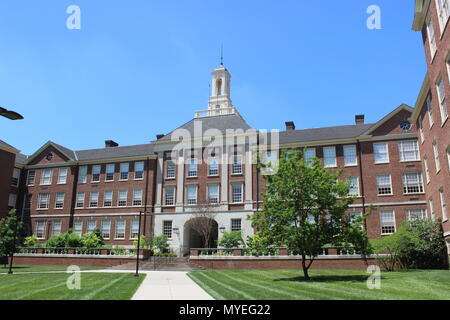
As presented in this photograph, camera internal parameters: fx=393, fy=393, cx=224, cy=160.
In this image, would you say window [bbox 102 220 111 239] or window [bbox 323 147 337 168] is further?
window [bbox 102 220 111 239]

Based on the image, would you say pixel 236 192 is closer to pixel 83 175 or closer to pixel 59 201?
pixel 83 175

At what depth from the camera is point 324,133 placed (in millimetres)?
39469

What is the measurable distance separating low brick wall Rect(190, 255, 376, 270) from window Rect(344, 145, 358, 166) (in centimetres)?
1199

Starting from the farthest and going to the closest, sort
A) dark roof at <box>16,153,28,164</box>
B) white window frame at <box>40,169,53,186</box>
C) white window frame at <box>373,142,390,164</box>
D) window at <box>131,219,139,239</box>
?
dark roof at <box>16,153,28,164</box> < white window frame at <box>40,169,53,186</box> < window at <box>131,219,139,239</box> < white window frame at <box>373,142,390,164</box>

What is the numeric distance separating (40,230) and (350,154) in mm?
34380

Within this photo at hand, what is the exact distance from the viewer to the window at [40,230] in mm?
43987

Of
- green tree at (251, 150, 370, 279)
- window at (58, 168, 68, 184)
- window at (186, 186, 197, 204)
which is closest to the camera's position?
green tree at (251, 150, 370, 279)

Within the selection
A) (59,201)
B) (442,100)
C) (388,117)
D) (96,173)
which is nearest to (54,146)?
(59,201)

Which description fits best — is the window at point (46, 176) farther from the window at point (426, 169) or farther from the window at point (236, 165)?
the window at point (426, 169)

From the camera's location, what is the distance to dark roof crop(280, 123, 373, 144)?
37875 mm

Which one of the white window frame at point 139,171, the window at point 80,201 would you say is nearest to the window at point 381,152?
the white window frame at point 139,171

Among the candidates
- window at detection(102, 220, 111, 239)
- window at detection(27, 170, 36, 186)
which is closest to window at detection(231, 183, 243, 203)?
window at detection(102, 220, 111, 239)

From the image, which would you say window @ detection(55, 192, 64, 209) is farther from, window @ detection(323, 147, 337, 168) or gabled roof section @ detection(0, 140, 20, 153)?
window @ detection(323, 147, 337, 168)

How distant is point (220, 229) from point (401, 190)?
1640 centimetres
